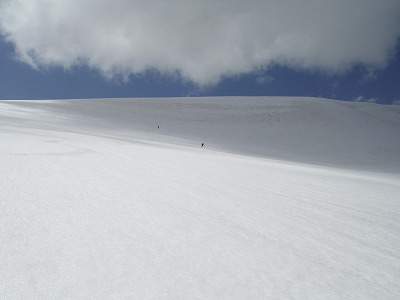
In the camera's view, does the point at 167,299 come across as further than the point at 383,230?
No

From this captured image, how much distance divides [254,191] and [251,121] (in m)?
22.2

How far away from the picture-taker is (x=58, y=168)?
325 cm

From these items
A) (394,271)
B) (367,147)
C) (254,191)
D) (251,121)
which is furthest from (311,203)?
(251,121)

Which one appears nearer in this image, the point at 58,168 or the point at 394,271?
the point at 394,271

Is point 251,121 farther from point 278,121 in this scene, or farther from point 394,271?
point 394,271

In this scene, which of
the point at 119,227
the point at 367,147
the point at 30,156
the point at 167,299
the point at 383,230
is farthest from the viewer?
the point at 367,147

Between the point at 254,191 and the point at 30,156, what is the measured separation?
9.00 ft

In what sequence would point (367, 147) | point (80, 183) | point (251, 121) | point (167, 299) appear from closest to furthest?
point (167, 299) → point (80, 183) → point (367, 147) → point (251, 121)

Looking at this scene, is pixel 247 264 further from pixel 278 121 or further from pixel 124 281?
pixel 278 121

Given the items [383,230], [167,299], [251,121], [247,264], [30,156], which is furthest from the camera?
[251,121]

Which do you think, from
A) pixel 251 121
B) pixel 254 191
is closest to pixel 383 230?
pixel 254 191

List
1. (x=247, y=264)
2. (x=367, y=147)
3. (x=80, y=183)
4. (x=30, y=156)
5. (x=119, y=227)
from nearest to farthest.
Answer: (x=247, y=264) < (x=119, y=227) < (x=80, y=183) < (x=30, y=156) < (x=367, y=147)

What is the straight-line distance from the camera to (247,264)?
4.99 ft

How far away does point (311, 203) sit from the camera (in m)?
2.90
